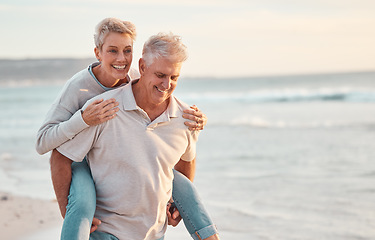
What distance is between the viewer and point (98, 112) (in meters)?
2.76

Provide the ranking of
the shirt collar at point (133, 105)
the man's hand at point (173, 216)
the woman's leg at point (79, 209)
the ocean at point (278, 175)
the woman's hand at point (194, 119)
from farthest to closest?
the ocean at point (278, 175), the man's hand at point (173, 216), the woman's hand at point (194, 119), the shirt collar at point (133, 105), the woman's leg at point (79, 209)

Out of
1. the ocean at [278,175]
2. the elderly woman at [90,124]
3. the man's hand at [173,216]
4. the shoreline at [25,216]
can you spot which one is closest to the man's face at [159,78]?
the elderly woman at [90,124]

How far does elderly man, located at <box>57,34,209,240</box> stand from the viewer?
2.82 meters

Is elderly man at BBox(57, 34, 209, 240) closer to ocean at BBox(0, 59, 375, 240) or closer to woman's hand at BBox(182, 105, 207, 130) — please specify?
woman's hand at BBox(182, 105, 207, 130)

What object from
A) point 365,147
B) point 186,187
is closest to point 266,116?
point 365,147

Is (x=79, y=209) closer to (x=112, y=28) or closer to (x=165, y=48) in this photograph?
(x=165, y=48)

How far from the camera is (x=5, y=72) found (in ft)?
154

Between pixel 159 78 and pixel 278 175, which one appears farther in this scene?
pixel 278 175

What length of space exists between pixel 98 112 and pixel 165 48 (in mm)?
456

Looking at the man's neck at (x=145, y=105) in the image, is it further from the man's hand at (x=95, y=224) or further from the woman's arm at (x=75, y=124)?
the man's hand at (x=95, y=224)

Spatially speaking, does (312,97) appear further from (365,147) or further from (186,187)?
(186,187)

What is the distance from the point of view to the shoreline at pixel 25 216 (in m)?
4.91

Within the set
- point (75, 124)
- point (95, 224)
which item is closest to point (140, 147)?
point (75, 124)

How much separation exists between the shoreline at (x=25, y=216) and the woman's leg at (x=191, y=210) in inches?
85.4
